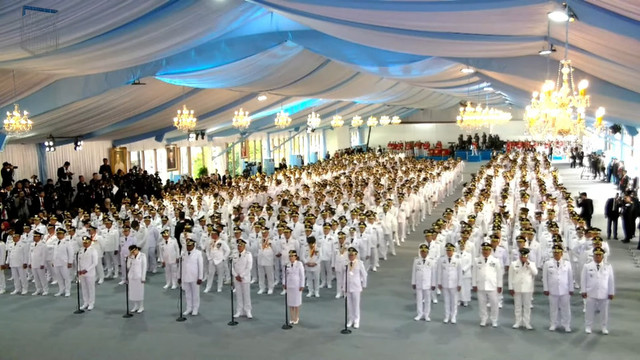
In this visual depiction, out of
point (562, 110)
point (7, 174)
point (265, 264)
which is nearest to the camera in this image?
point (562, 110)

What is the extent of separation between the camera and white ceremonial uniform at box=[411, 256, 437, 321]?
9.36 metres

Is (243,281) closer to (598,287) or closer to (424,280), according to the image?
(424,280)

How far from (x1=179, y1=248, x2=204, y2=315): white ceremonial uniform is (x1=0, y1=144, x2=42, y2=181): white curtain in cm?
1186

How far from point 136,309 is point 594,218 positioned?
14992mm

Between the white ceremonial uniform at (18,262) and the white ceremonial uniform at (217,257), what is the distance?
10.9 feet

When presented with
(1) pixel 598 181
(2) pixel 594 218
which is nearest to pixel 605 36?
(2) pixel 594 218

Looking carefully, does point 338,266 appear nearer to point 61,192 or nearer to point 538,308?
point 538,308

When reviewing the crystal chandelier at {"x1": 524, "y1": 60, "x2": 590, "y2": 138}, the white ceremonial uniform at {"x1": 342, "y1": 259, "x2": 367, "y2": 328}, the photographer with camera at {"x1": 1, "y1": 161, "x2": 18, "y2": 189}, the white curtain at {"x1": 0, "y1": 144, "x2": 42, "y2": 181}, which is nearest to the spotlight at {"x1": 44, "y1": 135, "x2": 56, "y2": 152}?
the white curtain at {"x1": 0, "y1": 144, "x2": 42, "y2": 181}

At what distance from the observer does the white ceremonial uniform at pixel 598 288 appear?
28.0 feet

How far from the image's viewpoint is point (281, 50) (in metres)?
14.0

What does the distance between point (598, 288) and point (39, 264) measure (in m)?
9.27

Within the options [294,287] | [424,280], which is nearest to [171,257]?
[294,287]

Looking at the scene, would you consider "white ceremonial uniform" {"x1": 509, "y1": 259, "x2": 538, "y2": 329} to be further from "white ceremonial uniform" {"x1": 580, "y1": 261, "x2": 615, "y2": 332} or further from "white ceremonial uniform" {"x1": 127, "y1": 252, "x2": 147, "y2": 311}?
"white ceremonial uniform" {"x1": 127, "y1": 252, "x2": 147, "y2": 311}

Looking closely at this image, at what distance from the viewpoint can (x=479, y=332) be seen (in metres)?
8.83
